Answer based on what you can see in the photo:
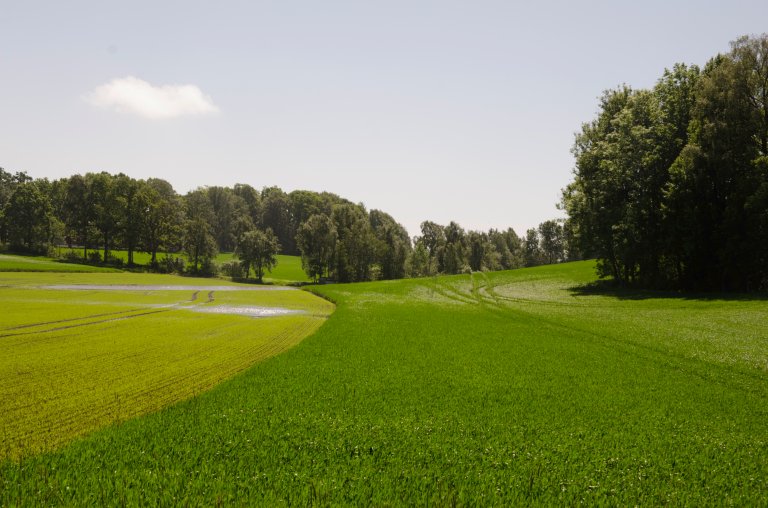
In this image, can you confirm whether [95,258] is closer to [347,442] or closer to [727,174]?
[347,442]

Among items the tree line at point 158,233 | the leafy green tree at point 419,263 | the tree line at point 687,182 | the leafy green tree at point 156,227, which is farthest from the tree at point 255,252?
the tree line at point 687,182

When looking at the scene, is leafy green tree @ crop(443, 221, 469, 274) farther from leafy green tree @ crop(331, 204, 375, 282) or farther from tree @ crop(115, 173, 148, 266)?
tree @ crop(115, 173, 148, 266)

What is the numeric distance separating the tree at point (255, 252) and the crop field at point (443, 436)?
316ft

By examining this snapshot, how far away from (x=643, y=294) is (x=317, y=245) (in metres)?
83.7

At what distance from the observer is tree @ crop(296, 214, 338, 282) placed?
114938 millimetres

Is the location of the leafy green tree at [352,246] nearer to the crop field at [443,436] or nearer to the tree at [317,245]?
the tree at [317,245]

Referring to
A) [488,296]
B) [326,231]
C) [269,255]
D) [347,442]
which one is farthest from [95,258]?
[347,442]

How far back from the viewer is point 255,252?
11294 centimetres

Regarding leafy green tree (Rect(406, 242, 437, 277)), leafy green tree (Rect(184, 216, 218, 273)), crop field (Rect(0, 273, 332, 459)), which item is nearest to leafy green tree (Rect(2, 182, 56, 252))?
leafy green tree (Rect(184, 216, 218, 273))

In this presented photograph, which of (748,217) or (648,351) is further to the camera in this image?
(748,217)

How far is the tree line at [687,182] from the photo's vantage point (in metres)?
45.8

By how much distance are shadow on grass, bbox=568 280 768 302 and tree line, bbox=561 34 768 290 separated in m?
3.07

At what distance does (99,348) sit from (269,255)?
96.9m

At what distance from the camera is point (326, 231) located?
116938mm
